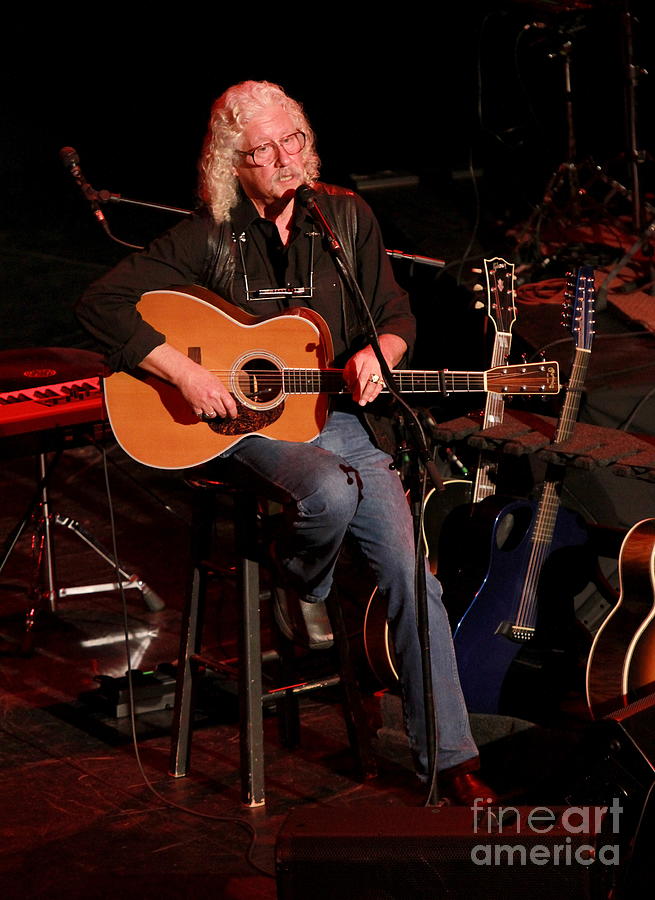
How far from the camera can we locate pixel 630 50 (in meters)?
5.63

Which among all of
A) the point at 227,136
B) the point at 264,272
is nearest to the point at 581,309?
the point at 264,272

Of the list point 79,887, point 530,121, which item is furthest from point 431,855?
point 530,121

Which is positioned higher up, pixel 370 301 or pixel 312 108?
pixel 312 108

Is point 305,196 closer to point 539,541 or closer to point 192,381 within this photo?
point 192,381

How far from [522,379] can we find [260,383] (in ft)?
2.65

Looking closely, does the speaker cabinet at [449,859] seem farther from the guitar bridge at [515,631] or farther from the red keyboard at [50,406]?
the red keyboard at [50,406]

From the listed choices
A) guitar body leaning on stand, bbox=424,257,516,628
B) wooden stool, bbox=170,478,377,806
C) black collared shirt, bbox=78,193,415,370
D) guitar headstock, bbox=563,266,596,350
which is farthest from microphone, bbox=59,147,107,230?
guitar headstock, bbox=563,266,596,350

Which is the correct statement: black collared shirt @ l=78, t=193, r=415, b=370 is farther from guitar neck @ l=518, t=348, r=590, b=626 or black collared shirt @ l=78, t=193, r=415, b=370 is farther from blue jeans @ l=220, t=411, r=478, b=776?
guitar neck @ l=518, t=348, r=590, b=626

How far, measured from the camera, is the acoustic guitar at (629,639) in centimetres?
337

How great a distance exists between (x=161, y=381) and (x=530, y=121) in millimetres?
4841

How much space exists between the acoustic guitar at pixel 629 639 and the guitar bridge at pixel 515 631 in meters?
0.32

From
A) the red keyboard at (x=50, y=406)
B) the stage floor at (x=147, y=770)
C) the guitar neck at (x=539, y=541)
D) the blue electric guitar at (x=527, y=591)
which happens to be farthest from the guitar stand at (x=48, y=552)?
the guitar neck at (x=539, y=541)

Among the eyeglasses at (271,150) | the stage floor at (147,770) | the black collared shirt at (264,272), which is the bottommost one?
the stage floor at (147,770)

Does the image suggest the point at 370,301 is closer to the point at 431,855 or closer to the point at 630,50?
the point at 431,855
